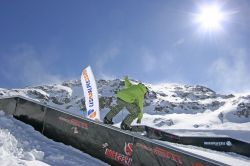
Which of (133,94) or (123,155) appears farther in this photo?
(133,94)

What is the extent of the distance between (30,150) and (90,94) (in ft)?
26.0

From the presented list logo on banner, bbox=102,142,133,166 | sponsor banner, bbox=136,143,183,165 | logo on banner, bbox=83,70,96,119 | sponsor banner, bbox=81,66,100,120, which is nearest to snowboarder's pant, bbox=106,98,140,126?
logo on banner, bbox=102,142,133,166

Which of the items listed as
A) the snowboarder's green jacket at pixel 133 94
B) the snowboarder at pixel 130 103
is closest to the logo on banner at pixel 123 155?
the snowboarder at pixel 130 103

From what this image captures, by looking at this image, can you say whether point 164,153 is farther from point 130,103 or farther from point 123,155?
point 130,103

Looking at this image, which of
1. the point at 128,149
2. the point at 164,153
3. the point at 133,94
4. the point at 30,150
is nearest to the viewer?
the point at 164,153

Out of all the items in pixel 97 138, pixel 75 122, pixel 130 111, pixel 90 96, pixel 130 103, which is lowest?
pixel 97 138

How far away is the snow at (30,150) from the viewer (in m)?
6.20

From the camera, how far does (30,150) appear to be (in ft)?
22.4

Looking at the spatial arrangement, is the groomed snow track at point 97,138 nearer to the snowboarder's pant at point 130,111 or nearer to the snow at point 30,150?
the snow at point 30,150

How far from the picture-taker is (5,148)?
643 cm

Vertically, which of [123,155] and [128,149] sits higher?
[128,149]

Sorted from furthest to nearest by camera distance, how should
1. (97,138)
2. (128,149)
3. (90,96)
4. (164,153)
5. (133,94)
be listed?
(90,96), (133,94), (97,138), (128,149), (164,153)

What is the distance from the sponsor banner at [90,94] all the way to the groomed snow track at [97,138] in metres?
5.25

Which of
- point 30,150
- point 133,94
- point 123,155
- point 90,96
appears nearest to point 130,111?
point 133,94
